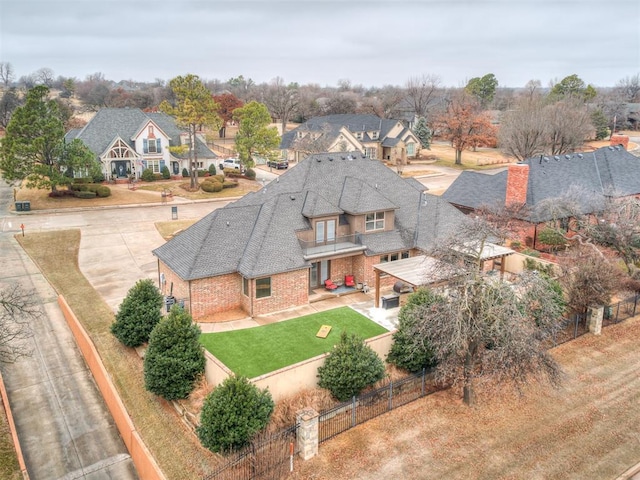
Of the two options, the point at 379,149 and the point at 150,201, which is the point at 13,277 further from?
the point at 379,149

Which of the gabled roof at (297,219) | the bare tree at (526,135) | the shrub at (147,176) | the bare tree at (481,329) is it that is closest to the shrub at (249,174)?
the shrub at (147,176)

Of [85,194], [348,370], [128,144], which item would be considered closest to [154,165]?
[128,144]

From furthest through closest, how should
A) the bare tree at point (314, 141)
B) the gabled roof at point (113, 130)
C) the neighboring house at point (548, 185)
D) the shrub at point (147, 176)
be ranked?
the bare tree at point (314, 141) → the shrub at point (147, 176) → the gabled roof at point (113, 130) → the neighboring house at point (548, 185)

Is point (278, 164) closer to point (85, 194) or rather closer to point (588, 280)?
point (85, 194)

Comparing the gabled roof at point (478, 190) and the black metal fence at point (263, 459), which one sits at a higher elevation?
the gabled roof at point (478, 190)

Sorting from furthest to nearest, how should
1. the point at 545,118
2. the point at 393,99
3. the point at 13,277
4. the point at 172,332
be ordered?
the point at 393,99 → the point at 545,118 → the point at 13,277 → the point at 172,332

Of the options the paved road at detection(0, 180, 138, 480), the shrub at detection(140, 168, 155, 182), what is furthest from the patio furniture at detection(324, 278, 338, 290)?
the shrub at detection(140, 168, 155, 182)

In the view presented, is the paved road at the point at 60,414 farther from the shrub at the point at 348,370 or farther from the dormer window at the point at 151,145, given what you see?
the dormer window at the point at 151,145

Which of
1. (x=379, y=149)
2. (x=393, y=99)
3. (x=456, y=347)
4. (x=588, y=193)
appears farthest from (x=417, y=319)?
(x=393, y=99)
